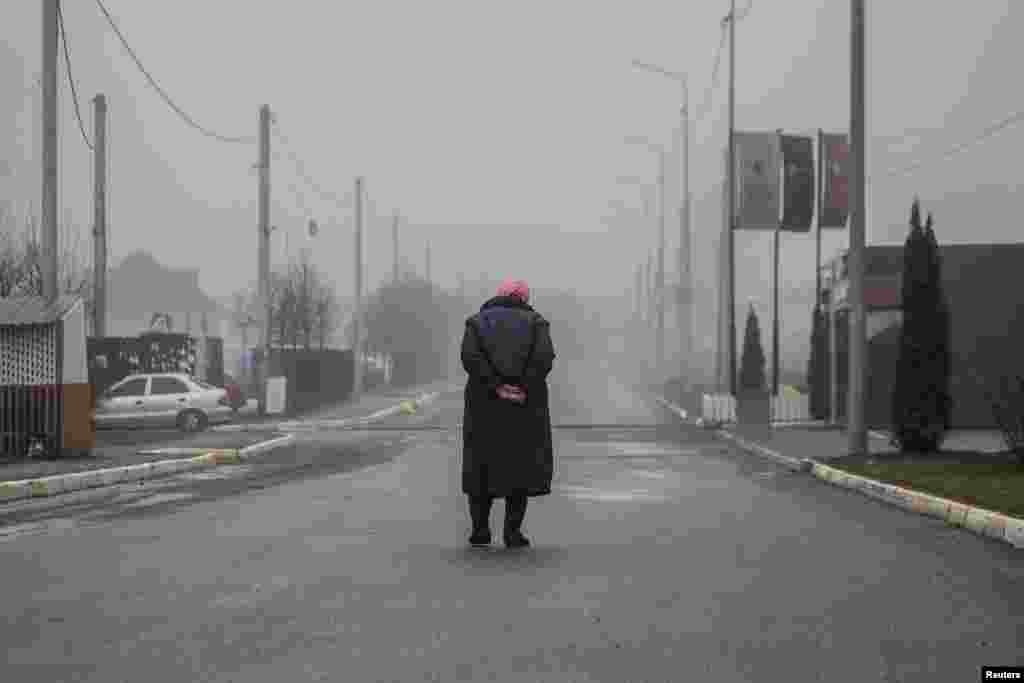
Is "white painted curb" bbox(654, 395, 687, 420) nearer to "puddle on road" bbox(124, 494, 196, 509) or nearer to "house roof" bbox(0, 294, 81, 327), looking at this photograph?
"house roof" bbox(0, 294, 81, 327)

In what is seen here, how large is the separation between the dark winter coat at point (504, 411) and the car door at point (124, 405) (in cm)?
2675

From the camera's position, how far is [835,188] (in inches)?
1389

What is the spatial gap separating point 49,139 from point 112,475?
25.2 feet

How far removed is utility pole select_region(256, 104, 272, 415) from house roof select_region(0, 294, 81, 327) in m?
18.0

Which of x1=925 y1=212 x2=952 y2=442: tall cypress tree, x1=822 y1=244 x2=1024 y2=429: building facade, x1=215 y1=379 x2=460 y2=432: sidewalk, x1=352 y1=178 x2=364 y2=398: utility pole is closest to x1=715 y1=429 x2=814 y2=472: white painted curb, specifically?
x1=925 y1=212 x2=952 y2=442: tall cypress tree

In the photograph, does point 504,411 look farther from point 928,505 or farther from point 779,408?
point 779,408

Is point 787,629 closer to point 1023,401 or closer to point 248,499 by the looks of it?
point 248,499

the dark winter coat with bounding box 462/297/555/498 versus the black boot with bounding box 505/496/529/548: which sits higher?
the dark winter coat with bounding box 462/297/555/498

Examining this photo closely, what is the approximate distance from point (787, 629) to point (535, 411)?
365 centimetres

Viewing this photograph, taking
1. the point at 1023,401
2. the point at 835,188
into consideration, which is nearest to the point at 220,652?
the point at 1023,401

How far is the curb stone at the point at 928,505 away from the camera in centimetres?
1170

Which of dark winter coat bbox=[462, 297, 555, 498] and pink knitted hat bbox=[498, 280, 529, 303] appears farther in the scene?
pink knitted hat bbox=[498, 280, 529, 303]

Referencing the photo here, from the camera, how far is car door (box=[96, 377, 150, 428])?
35719 mm

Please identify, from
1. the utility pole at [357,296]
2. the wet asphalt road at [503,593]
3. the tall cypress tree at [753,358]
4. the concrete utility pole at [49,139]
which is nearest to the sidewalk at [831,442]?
the wet asphalt road at [503,593]
